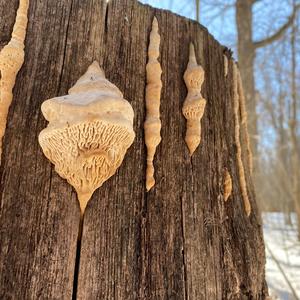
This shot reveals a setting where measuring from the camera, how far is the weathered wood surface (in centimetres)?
114

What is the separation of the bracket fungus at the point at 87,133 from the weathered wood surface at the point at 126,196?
0.17 feet

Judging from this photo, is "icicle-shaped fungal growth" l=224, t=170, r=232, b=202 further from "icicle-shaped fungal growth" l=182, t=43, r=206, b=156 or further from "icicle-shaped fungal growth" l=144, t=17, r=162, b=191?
"icicle-shaped fungal growth" l=144, t=17, r=162, b=191

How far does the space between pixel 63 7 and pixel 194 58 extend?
0.59 metres

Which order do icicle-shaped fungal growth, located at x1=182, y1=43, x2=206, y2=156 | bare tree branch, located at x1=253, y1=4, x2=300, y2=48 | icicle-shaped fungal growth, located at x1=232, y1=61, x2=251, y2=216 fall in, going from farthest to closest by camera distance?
bare tree branch, located at x1=253, y1=4, x2=300, y2=48, icicle-shaped fungal growth, located at x1=232, y1=61, x2=251, y2=216, icicle-shaped fungal growth, located at x1=182, y1=43, x2=206, y2=156

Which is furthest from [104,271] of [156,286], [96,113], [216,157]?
[216,157]

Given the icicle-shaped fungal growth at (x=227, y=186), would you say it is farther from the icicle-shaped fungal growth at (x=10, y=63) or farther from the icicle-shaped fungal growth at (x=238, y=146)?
the icicle-shaped fungal growth at (x=10, y=63)

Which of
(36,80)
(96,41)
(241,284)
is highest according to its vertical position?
(96,41)

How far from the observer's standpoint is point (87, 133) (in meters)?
1.14

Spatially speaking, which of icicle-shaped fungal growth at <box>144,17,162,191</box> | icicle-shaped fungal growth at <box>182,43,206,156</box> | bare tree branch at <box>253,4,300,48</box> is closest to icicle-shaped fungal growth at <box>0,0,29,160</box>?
icicle-shaped fungal growth at <box>144,17,162,191</box>

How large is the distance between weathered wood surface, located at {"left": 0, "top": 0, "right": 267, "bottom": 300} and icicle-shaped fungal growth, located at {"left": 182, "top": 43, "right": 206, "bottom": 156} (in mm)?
28

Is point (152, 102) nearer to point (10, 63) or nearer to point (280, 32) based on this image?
point (10, 63)

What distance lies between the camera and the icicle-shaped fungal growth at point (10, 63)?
1265 millimetres

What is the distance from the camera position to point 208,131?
1.51 metres

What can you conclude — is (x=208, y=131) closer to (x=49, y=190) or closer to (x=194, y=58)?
(x=194, y=58)
